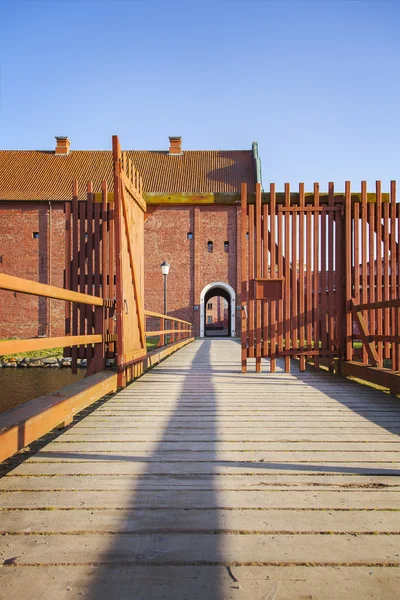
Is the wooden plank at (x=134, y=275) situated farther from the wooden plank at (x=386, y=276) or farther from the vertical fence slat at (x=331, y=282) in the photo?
the wooden plank at (x=386, y=276)

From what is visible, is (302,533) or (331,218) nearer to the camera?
(302,533)

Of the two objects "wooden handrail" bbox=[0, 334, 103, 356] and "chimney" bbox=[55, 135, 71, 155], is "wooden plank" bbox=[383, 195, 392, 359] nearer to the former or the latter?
"wooden handrail" bbox=[0, 334, 103, 356]

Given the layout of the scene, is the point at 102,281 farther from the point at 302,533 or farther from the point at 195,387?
the point at 302,533

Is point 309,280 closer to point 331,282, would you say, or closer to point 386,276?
point 331,282

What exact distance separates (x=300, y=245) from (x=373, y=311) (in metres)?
1.30

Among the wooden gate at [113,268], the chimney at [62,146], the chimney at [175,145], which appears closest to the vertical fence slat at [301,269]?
the wooden gate at [113,268]

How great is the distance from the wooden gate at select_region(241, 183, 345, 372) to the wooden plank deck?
2.97 meters

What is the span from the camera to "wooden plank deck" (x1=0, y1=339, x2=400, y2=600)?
1491 mm

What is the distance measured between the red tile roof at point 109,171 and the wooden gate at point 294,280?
22808 millimetres

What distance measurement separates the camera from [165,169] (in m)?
31.2

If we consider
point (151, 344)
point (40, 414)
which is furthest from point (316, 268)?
point (151, 344)

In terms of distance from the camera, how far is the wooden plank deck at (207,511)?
1.49m

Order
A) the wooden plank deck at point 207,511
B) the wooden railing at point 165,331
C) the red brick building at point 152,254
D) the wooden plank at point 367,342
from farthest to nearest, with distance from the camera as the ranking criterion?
1. the red brick building at point 152,254
2. the wooden railing at point 165,331
3. the wooden plank at point 367,342
4. the wooden plank deck at point 207,511

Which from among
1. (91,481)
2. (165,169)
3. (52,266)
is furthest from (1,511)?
(165,169)
